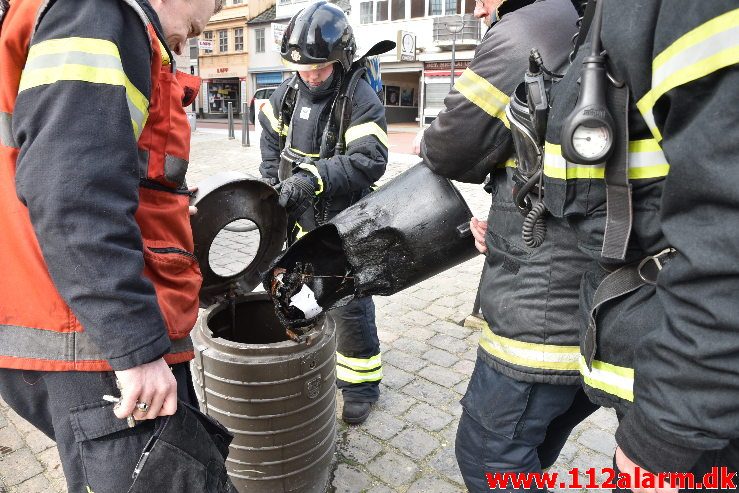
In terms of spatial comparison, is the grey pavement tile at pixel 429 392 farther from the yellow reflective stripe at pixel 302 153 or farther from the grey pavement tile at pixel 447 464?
the yellow reflective stripe at pixel 302 153

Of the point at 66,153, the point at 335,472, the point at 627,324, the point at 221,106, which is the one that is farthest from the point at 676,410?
the point at 221,106

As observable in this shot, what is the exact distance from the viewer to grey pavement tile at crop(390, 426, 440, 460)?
9.06 feet

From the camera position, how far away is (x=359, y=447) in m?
2.82

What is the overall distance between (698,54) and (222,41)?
4511 centimetres

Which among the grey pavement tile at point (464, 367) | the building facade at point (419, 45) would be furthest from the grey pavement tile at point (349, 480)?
the building facade at point (419, 45)

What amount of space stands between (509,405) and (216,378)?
108 cm

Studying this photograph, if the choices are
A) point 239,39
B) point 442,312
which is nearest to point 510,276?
point 442,312

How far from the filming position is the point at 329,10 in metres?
2.91

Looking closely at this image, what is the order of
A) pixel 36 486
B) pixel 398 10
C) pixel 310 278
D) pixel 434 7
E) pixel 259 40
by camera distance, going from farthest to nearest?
1. pixel 259 40
2. pixel 398 10
3. pixel 434 7
4. pixel 36 486
5. pixel 310 278

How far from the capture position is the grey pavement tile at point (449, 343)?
384cm

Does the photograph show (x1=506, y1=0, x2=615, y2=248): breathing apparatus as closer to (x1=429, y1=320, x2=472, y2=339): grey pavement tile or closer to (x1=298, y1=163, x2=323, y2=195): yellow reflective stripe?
(x1=298, y1=163, x2=323, y2=195): yellow reflective stripe

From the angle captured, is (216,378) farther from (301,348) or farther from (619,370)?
(619,370)

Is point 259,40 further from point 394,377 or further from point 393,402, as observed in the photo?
point 393,402

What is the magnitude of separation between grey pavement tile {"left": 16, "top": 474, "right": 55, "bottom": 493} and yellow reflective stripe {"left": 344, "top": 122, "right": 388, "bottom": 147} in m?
2.21
